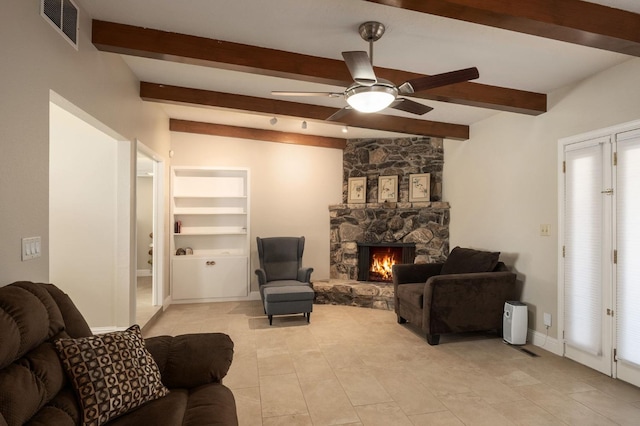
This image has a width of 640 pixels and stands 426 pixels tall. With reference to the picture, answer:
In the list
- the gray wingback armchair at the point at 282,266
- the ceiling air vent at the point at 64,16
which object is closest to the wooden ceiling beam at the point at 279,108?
the ceiling air vent at the point at 64,16

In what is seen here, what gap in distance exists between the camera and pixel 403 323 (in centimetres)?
469

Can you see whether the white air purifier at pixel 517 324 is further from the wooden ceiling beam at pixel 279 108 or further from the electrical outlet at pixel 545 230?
the wooden ceiling beam at pixel 279 108

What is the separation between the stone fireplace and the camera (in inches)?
223

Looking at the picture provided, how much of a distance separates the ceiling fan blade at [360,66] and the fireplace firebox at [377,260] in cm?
392

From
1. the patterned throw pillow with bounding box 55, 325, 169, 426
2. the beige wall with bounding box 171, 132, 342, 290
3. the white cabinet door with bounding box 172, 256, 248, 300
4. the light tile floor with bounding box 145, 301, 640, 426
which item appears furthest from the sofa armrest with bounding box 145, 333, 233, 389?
the beige wall with bounding box 171, 132, 342, 290

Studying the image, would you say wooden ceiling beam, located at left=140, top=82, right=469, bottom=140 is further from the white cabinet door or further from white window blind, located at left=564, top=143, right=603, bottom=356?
the white cabinet door

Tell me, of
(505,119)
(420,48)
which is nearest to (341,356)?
(420,48)

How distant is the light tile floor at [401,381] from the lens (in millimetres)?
2490

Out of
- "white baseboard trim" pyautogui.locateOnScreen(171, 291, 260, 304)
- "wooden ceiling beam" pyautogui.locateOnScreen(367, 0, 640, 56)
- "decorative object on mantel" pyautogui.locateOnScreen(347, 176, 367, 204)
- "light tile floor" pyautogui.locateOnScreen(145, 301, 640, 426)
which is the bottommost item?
"light tile floor" pyautogui.locateOnScreen(145, 301, 640, 426)

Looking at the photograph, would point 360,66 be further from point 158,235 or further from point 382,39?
point 158,235

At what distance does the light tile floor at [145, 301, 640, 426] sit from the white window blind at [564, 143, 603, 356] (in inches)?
14.0

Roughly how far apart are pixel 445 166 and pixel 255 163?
3042 millimetres

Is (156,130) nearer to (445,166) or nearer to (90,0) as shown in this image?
(90,0)

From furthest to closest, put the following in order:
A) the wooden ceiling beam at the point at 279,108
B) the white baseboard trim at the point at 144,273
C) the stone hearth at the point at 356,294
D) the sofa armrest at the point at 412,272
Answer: the white baseboard trim at the point at 144,273 → the stone hearth at the point at 356,294 → the sofa armrest at the point at 412,272 → the wooden ceiling beam at the point at 279,108
